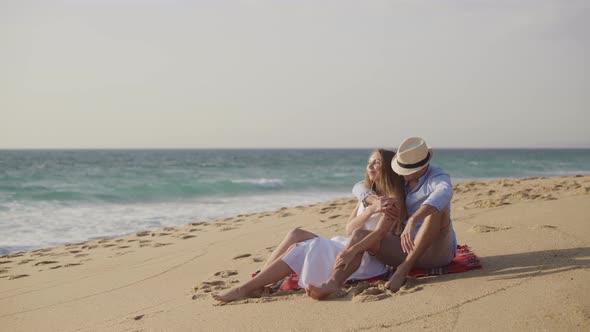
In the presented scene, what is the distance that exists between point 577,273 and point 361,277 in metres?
1.54

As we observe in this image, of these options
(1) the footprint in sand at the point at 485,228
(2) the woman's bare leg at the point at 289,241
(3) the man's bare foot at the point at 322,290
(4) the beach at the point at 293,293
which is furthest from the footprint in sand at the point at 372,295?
(1) the footprint in sand at the point at 485,228

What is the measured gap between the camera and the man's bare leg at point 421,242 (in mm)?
3812

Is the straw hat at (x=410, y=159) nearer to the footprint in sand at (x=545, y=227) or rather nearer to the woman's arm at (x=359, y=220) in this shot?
the woman's arm at (x=359, y=220)

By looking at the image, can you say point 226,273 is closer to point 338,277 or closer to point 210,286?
point 210,286

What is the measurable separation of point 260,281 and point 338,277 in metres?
0.60

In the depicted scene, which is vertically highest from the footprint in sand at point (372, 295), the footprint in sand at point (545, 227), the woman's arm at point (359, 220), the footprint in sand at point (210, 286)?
the woman's arm at point (359, 220)

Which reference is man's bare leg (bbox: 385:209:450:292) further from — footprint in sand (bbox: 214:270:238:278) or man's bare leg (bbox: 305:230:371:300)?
footprint in sand (bbox: 214:270:238:278)

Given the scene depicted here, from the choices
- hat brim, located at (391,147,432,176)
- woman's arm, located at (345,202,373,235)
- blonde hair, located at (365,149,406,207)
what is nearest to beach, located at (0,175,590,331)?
woman's arm, located at (345,202,373,235)

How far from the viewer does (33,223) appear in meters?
10.7

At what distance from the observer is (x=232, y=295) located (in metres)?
3.97

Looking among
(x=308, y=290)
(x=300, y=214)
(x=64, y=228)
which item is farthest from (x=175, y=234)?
(x=308, y=290)

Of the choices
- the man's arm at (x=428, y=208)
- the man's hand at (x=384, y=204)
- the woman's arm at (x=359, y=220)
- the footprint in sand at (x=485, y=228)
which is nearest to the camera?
the man's arm at (x=428, y=208)

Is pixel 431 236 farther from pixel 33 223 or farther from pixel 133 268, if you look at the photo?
pixel 33 223

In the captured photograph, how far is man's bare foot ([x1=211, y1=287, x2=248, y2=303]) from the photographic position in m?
3.96
